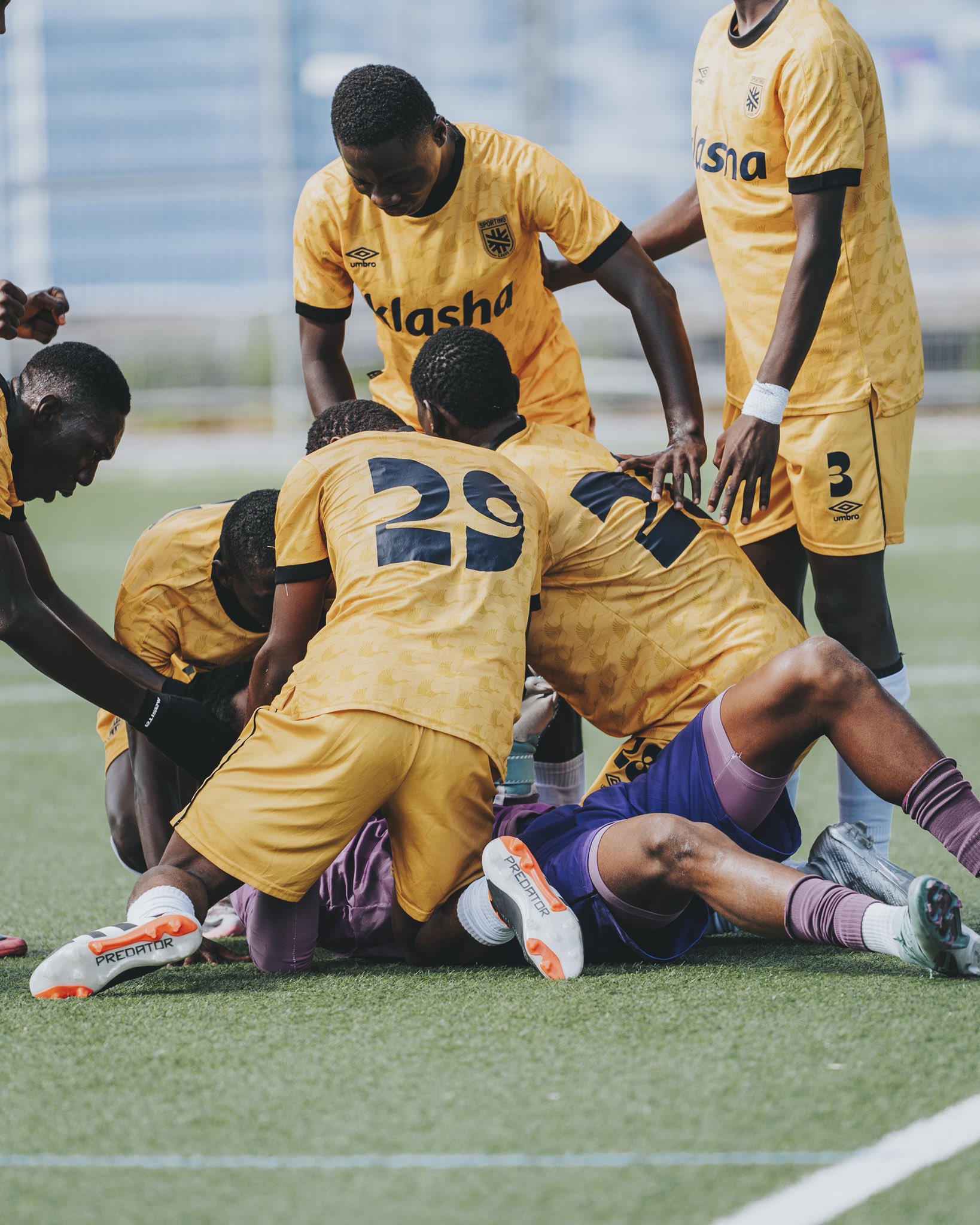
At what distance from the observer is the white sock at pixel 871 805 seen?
4.21m

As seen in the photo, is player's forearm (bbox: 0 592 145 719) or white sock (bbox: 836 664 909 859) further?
white sock (bbox: 836 664 909 859)

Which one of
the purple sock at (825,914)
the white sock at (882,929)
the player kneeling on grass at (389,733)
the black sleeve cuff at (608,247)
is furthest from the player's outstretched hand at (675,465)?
the white sock at (882,929)

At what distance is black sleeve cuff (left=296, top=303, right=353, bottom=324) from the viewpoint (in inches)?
189

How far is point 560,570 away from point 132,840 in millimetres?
1564

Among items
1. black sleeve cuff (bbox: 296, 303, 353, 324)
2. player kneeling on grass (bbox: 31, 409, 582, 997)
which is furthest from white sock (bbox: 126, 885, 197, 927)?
black sleeve cuff (bbox: 296, 303, 353, 324)

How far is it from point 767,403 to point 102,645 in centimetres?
194

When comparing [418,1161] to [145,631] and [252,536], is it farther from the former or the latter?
[145,631]

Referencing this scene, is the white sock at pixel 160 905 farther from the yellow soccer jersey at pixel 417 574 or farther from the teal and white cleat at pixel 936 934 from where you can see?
the teal and white cleat at pixel 936 934

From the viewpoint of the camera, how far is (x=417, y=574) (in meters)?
3.48

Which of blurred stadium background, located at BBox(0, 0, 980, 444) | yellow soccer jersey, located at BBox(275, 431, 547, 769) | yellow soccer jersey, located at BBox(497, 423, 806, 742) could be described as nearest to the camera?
yellow soccer jersey, located at BBox(275, 431, 547, 769)

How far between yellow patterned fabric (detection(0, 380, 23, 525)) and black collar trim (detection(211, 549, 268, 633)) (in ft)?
1.93

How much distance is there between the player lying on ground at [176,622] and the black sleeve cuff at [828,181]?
163 centimetres

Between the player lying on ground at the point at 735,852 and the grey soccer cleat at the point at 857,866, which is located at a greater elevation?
the player lying on ground at the point at 735,852

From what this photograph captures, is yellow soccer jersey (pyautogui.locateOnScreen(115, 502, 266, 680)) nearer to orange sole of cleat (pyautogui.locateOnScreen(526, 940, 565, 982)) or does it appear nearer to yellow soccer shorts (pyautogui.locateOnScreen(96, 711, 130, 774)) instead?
yellow soccer shorts (pyautogui.locateOnScreen(96, 711, 130, 774))
